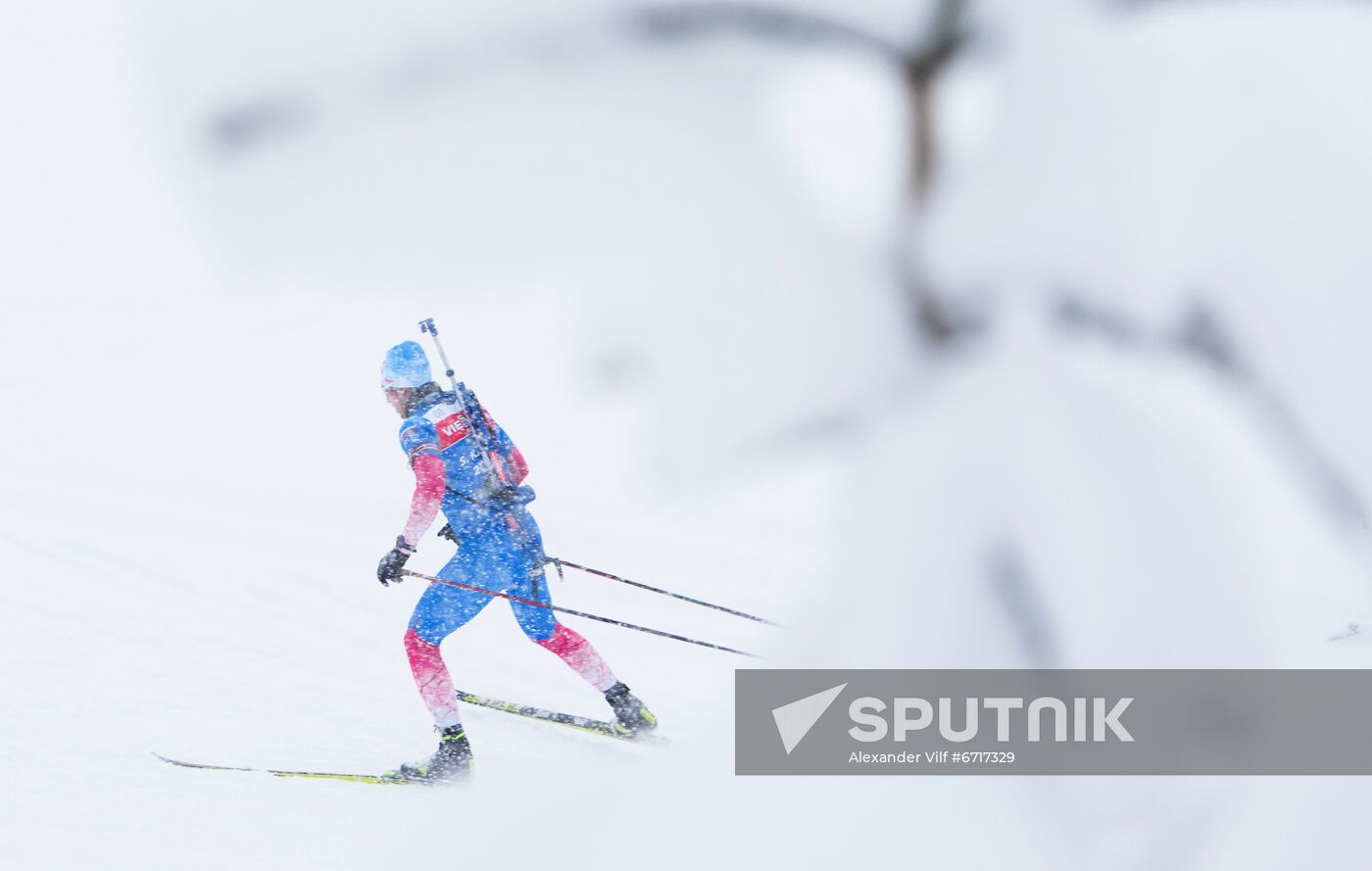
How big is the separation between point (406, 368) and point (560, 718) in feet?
3.53

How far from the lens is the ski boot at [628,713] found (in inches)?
97.7

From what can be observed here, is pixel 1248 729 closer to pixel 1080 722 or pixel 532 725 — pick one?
pixel 1080 722

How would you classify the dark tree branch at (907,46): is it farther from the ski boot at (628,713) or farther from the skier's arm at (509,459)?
the ski boot at (628,713)

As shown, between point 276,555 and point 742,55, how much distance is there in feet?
13.8

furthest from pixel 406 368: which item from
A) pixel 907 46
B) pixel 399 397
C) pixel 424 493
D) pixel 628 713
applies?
pixel 907 46

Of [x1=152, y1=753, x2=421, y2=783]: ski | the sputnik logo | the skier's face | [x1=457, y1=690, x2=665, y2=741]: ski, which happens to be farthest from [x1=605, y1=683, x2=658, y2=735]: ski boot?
the sputnik logo

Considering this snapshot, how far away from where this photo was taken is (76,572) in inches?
136

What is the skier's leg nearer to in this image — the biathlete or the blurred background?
the biathlete

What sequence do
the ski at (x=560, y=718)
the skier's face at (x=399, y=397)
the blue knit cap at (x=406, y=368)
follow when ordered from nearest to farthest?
the blue knit cap at (x=406, y=368)
the skier's face at (x=399, y=397)
the ski at (x=560, y=718)

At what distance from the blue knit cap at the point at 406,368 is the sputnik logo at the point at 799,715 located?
1.32m

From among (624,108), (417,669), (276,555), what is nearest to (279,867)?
(417,669)

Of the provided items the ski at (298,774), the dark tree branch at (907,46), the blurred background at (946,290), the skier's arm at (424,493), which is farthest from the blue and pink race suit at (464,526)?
the dark tree branch at (907,46)

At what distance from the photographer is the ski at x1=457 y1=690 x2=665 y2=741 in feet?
8.09

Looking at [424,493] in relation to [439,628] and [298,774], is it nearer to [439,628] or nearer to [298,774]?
[439,628]
